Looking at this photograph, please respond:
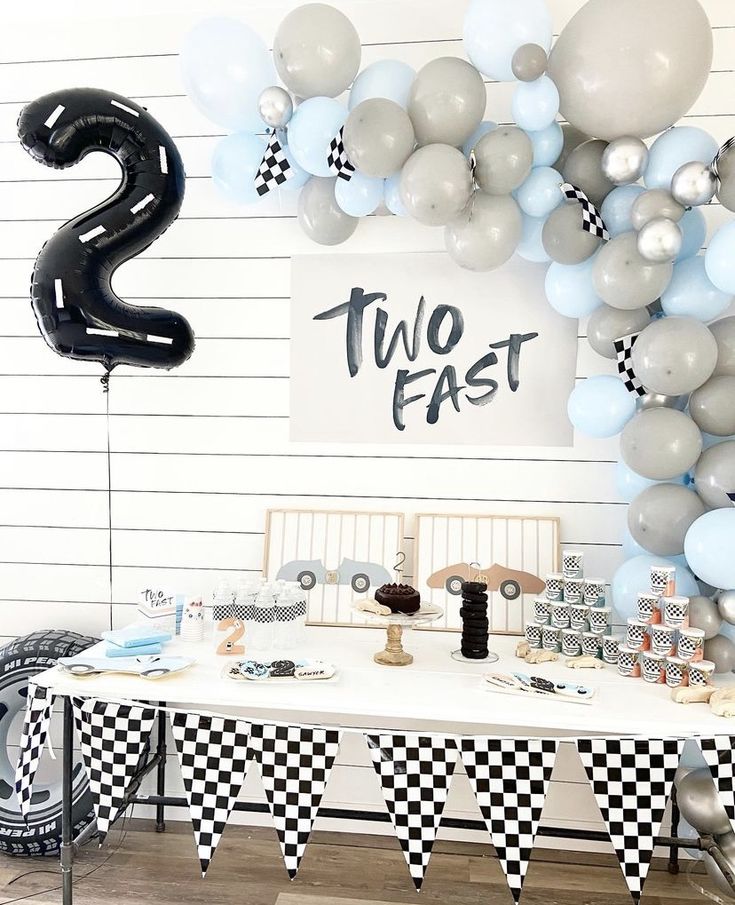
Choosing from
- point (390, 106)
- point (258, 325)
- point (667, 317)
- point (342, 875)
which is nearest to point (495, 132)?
point (390, 106)

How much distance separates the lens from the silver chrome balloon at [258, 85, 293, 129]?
2.15 meters

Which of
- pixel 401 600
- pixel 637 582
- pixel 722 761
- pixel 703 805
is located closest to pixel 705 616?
pixel 637 582

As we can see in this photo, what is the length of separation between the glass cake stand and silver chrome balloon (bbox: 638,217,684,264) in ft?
3.47

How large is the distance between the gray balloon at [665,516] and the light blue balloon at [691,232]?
634 mm

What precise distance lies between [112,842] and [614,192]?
2.51m

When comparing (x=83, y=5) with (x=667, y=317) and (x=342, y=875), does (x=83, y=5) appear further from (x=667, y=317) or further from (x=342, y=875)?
(x=342, y=875)

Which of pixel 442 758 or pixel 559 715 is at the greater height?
pixel 559 715

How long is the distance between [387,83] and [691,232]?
0.90 metres

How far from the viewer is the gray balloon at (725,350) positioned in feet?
6.74

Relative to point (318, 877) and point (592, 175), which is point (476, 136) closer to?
point (592, 175)

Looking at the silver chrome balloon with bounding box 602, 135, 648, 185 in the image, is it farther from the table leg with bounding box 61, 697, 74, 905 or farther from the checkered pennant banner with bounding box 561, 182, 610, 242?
the table leg with bounding box 61, 697, 74, 905

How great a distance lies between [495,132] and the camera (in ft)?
6.73

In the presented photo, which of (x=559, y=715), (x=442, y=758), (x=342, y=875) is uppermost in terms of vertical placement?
(x=559, y=715)

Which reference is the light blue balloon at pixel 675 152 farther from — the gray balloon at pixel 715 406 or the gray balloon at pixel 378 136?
the gray balloon at pixel 378 136
